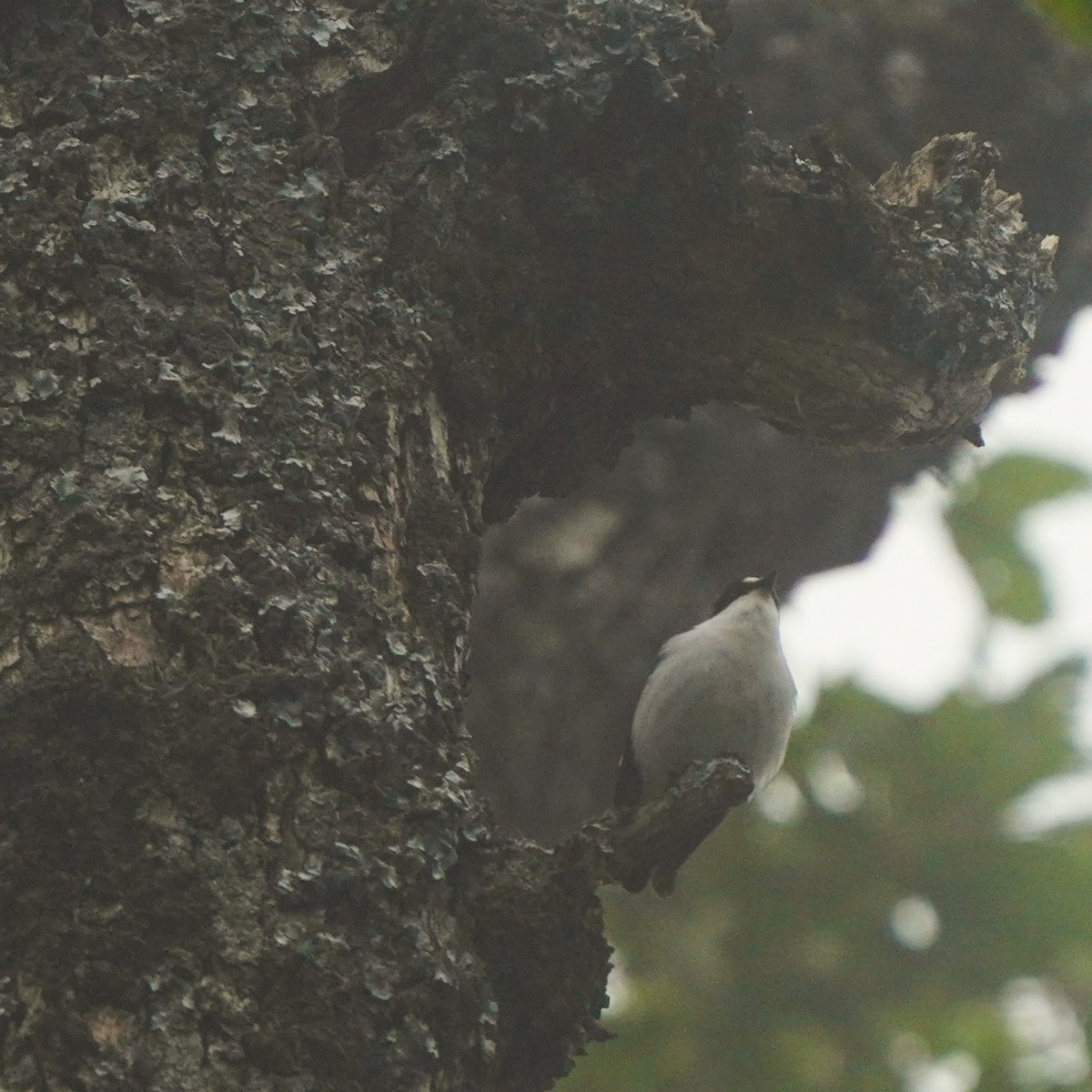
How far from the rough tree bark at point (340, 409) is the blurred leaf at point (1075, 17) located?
4.13 ft

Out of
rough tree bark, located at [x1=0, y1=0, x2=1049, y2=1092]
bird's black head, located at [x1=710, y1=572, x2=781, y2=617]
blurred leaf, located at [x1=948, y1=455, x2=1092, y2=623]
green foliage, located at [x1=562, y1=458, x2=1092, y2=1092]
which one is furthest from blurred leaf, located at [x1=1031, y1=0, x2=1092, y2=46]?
blurred leaf, located at [x1=948, y1=455, x2=1092, y2=623]

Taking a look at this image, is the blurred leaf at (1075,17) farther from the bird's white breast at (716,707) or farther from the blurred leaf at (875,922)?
the blurred leaf at (875,922)

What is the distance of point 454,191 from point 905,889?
282 cm

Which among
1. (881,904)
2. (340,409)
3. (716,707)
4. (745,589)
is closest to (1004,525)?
(745,589)

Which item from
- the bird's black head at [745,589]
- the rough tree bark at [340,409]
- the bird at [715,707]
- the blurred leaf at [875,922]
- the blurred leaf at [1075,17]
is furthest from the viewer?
the bird's black head at [745,589]

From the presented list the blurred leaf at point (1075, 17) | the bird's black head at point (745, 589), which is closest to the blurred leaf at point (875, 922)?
the bird's black head at point (745, 589)

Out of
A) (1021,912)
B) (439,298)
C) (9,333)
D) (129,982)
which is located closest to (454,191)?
(439,298)

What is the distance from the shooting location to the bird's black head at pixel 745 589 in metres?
4.45

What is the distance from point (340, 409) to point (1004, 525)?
304 cm

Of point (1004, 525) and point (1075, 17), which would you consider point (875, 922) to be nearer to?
point (1004, 525)

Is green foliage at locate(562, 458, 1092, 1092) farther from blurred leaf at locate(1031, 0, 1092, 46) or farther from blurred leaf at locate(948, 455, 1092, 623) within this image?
blurred leaf at locate(1031, 0, 1092, 46)

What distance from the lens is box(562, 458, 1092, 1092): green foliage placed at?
14.2 ft

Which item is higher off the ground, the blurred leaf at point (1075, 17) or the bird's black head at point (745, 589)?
the blurred leaf at point (1075, 17)

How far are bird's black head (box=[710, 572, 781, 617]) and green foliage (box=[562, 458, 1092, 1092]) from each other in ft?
1.48
